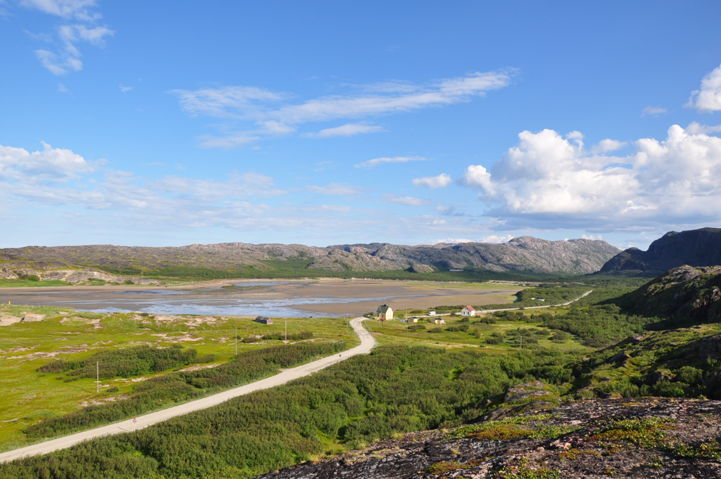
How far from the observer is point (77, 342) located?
83750 mm

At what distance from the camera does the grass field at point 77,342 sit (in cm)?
4597

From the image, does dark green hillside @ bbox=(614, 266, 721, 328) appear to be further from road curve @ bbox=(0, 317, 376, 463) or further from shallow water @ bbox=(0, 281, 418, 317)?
shallow water @ bbox=(0, 281, 418, 317)

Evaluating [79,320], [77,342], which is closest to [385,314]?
[77,342]

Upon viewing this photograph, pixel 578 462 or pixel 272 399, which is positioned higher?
pixel 578 462

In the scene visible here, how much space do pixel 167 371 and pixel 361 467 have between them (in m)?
53.6

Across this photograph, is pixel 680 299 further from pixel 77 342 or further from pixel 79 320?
pixel 79 320

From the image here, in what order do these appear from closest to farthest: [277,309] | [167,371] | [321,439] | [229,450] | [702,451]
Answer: [702,451]
[229,450]
[321,439]
[167,371]
[277,309]

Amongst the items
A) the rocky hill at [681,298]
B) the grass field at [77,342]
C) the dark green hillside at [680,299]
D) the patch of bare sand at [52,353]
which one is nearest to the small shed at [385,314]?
the grass field at [77,342]

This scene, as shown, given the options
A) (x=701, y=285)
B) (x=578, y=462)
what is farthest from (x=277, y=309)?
(x=578, y=462)

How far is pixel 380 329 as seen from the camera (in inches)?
4200

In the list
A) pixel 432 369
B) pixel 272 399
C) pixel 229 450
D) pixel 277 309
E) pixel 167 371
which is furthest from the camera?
pixel 277 309

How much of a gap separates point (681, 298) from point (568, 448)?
119165 mm

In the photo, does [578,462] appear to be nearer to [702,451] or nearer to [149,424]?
[702,451]

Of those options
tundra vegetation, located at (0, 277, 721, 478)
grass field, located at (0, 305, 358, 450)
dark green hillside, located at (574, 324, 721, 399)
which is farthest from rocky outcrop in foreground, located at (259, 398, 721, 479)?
grass field, located at (0, 305, 358, 450)
